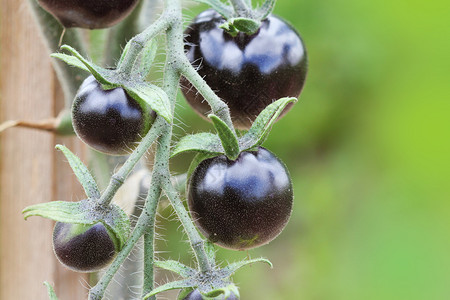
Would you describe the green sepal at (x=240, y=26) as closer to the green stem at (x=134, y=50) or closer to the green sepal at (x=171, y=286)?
the green stem at (x=134, y=50)

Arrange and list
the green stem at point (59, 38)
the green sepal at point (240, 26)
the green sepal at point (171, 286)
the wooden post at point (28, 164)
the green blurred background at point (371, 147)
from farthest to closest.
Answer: the green blurred background at point (371, 147) < the wooden post at point (28, 164) < the green stem at point (59, 38) < the green sepal at point (240, 26) < the green sepal at point (171, 286)

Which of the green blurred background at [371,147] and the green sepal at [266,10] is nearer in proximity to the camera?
the green sepal at [266,10]

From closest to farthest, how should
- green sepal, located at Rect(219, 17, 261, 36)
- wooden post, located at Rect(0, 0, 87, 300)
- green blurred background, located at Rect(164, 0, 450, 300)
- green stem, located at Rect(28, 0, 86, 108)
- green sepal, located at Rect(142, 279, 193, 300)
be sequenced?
green sepal, located at Rect(142, 279, 193, 300), green sepal, located at Rect(219, 17, 261, 36), green stem, located at Rect(28, 0, 86, 108), wooden post, located at Rect(0, 0, 87, 300), green blurred background, located at Rect(164, 0, 450, 300)

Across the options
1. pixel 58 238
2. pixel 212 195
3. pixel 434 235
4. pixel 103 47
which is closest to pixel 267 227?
pixel 212 195

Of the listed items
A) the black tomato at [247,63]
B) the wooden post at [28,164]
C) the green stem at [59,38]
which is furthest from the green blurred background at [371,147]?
the black tomato at [247,63]

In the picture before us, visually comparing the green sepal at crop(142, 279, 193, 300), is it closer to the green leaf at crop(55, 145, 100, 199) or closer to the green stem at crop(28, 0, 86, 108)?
the green leaf at crop(55, 145, 100, 199)

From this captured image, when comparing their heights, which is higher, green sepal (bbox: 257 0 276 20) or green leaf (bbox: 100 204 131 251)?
green sepal (bbox: 257 0 276 20)

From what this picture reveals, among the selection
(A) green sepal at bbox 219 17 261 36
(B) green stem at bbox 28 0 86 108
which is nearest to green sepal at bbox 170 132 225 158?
(A) green sepal at bbox 219 17 261 36

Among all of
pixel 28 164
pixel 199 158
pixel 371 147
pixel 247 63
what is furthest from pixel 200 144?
pixel 371 147
